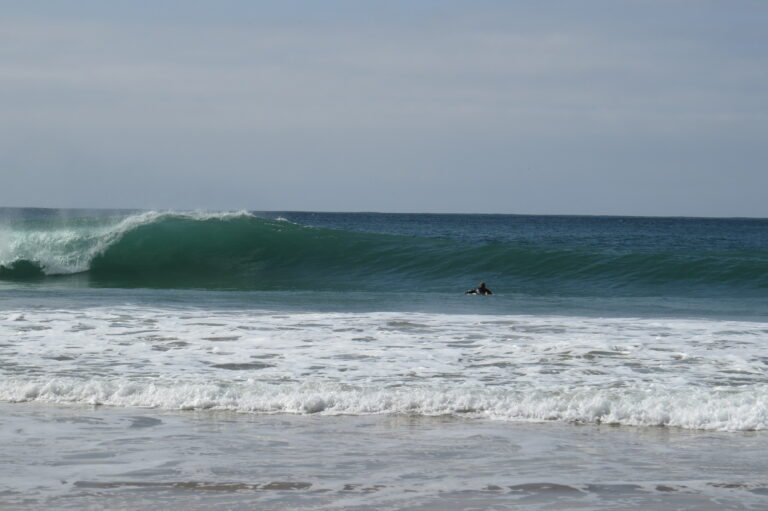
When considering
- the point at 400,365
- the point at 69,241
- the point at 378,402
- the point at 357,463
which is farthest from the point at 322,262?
the point at 357,463

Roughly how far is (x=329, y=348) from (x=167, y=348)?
5.48 feet

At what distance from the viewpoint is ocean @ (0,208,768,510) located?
465 cm

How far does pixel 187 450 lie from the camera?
5383 mm

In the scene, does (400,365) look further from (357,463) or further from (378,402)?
(357,463)

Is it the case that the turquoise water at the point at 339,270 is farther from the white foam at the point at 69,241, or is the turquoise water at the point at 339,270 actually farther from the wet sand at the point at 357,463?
the wet sand at the point at 357,463

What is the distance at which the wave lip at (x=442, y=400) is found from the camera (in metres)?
6.34

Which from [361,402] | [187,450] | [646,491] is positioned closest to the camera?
[646,491]

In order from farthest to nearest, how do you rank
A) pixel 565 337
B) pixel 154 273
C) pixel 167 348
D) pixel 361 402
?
pixel 154 273, pixel 565 337, pixel 167 348, pixel 361 402

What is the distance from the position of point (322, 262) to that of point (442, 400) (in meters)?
17.0

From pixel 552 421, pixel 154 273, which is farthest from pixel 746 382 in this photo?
pixel 154 273

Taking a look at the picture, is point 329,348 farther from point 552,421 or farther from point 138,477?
point 138,477

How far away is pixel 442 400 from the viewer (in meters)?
6.70

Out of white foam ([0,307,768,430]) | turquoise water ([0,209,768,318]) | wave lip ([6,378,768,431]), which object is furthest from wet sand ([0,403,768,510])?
turquoise water ([0,209,768,318])

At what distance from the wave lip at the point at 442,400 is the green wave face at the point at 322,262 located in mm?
11313
